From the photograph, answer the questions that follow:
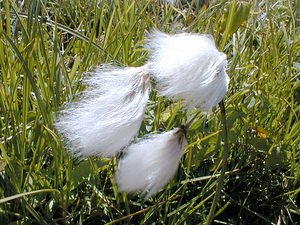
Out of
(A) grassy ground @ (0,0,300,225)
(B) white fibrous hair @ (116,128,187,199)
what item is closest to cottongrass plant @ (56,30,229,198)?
(B) white fibrous hair @ (116,128,187,199)

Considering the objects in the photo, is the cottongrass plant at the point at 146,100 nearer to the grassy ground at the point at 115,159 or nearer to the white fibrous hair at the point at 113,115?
the white fibrous hair at the point at 113,115

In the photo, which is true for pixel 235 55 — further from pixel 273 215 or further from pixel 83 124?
pixel 83 124

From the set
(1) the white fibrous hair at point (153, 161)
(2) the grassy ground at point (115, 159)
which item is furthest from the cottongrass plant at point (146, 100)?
(2) the grassy ground at point (115, 159)

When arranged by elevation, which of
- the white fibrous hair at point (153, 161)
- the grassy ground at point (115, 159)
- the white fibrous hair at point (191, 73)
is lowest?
the grassy ground at point (115, 159)

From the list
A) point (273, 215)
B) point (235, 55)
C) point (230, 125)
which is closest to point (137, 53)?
point (235, 55)

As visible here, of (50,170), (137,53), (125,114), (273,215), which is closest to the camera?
(125,114)

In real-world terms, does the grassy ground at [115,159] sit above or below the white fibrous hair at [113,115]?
below
